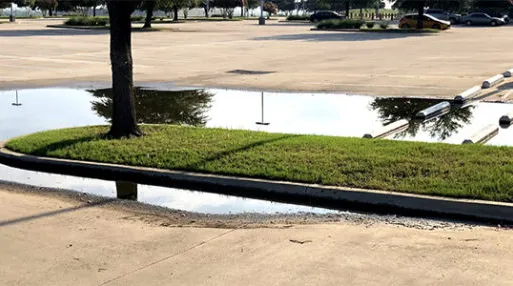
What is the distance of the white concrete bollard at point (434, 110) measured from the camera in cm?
1305

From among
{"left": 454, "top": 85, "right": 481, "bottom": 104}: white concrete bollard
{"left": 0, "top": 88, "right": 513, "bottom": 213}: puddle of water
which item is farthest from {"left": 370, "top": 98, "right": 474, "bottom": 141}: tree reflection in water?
{"left": 454, "top": 85, "right": 481, "bottom": 104}: white concrete bollard

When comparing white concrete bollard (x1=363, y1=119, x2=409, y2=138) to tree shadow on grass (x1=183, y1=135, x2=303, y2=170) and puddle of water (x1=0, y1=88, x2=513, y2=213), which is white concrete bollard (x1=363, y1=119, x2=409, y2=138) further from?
tree shadow on grass (x1=183, y1=135, x2=303, y2=170)

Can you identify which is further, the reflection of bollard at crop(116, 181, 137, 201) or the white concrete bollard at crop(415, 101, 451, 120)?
the white concrete bollard at crop(415, 101, 451, 120)

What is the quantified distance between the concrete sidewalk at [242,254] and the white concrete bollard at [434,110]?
6561 mm

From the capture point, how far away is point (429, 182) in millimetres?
7770

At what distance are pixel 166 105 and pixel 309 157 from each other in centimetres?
708

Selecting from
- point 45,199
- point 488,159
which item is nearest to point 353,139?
point 488,159

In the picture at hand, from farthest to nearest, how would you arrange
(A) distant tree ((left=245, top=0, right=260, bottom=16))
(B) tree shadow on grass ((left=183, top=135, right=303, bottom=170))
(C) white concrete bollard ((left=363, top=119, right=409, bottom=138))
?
1. (A) distant tree ((left=245, top=0, right=260, bottom=16))
2. (C) white concrete bollard ((left=363, top=119, right=409, bottom=138))
3. (B) tree shadow on grass ((left=183, top=135, right=303, bottom=170))

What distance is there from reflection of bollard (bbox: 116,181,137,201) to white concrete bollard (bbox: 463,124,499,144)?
4.92 metres

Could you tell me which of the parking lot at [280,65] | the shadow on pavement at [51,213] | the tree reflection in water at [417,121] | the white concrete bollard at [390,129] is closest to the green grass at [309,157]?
the white concrete bollard at [390,129]

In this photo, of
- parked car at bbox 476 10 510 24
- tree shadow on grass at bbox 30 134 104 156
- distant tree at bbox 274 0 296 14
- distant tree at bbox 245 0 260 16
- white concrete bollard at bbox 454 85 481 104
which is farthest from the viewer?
distant tree at bbox 274 0 296 14

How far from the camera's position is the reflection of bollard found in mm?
8234

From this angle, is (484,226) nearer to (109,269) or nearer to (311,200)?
(311,200)

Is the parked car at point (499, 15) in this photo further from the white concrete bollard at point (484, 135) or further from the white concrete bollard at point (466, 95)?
the white concrete bollard at point (484, 135)
